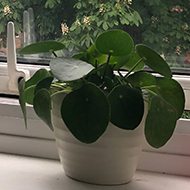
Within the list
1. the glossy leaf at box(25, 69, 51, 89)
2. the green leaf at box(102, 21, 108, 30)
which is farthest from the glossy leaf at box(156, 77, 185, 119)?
the green leaf at box(102, 21, 108, 30)

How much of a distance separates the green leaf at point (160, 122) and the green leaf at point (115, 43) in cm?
10

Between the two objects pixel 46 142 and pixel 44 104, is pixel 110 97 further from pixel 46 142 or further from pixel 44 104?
pixel 46 142

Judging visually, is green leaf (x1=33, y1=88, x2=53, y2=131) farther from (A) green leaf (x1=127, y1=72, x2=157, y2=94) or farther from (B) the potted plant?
(A) green leaf (x1=127, y1=72, x2=157, y2=94)

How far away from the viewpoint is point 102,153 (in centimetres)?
60

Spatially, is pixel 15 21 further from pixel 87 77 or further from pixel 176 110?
pixel 176 110

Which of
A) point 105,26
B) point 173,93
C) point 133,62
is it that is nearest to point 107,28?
point 105,26

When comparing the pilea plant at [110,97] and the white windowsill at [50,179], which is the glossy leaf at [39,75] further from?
the white windowsill at [50,179]

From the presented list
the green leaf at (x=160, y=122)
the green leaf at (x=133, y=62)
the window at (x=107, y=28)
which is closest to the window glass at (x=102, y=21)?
the window at (x=107, y=28)

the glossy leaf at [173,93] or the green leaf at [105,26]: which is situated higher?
the green leaf at [105,26]

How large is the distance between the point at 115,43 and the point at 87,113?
126 millimetres

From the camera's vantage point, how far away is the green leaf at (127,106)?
1.69ft

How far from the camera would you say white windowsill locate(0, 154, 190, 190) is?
2.10 feet

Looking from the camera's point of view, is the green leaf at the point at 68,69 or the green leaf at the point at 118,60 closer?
the green leaf at the point at 68,69

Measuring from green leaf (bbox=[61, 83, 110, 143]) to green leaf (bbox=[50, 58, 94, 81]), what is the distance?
0.09ft
